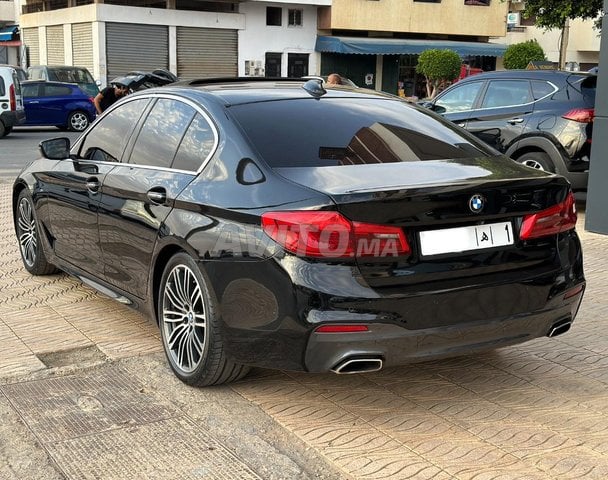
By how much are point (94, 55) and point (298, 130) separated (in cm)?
3153

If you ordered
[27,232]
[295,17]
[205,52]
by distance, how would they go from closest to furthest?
[27,232], [205,52], [295,17]

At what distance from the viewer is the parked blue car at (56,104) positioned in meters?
23.2

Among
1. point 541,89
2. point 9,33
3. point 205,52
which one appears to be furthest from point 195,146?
point 9,33

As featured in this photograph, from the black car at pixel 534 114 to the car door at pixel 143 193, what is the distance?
21.2ft

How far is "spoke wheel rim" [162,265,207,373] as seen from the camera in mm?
4207

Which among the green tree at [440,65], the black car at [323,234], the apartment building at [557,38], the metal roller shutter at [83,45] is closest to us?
the black car at [323,234]

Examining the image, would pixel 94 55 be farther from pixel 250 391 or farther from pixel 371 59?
pixel 250 391

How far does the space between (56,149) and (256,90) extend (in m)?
1.92

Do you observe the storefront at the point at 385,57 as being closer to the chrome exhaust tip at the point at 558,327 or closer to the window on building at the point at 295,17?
the window on building at the point at 295,17

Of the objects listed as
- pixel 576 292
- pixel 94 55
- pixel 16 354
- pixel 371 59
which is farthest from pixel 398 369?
pixel 371 59

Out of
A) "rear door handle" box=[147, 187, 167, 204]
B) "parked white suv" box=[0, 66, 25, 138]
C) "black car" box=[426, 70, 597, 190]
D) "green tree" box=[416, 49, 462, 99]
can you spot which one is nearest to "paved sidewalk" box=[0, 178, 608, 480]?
"rear door handle" box=[147, 187, 167, 204]

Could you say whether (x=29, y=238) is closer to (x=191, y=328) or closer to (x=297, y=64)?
(x=191, y=328)

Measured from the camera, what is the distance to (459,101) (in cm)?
1167

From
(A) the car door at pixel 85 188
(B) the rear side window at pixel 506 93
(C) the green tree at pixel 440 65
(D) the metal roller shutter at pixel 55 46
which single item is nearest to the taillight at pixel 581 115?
(B) the rear side window at pixel 506 93
